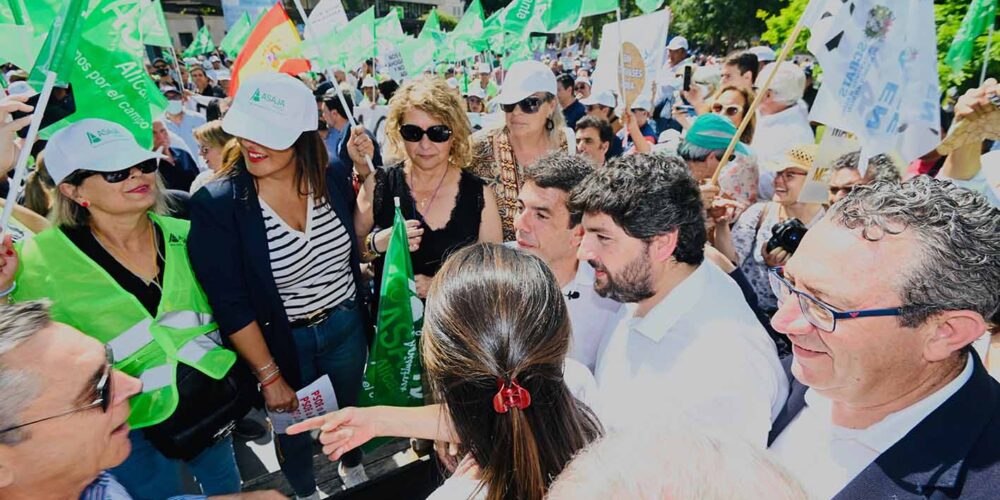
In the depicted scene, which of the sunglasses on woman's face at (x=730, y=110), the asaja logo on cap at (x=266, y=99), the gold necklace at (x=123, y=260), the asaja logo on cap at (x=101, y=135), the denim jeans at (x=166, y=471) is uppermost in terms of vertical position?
the asaja logo on cap at (x=266, y=99)

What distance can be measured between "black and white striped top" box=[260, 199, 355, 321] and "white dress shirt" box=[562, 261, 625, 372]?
107 cm

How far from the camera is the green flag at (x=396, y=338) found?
246cm

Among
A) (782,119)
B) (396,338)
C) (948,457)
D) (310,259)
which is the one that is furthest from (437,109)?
(782,119)

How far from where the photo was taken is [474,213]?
9.22ft

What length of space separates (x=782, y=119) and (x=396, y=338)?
144 inches

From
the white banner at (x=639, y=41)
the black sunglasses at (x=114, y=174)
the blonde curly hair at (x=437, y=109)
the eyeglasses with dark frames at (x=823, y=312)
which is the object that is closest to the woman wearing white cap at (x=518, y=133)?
the blonde curly hair at (x=437, y=109)

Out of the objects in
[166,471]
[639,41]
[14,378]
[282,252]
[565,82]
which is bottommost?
[166,471]

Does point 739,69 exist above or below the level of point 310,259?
above

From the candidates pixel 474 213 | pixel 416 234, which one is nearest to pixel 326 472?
pixel 416 234

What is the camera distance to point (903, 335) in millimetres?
1213

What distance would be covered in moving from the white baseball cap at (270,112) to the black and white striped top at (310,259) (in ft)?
0.94

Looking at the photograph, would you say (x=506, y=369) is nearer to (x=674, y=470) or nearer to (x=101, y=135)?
(x=674, y=470)

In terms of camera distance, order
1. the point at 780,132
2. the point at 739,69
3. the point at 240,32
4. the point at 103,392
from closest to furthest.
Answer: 1. the point at 103,392
2. the point at 780,132
3. the point at 739,69
4. the point at 240,32

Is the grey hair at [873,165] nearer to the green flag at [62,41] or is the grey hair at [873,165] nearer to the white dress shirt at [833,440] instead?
the white dress shirt at [833,440]
